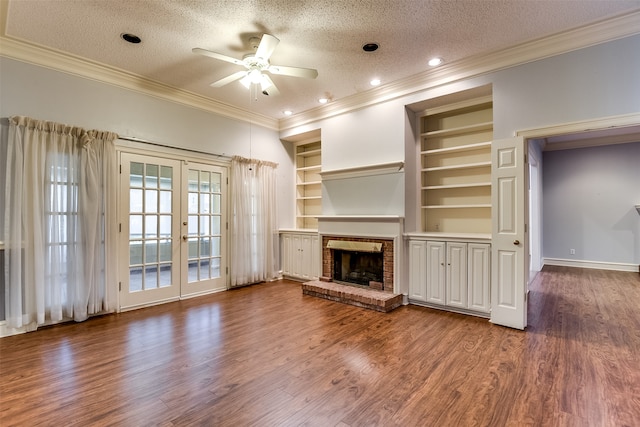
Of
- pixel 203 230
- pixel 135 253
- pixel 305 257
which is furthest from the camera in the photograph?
pixel 305 257

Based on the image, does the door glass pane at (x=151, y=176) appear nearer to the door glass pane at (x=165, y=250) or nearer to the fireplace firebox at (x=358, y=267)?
the door glass pane at (x=165, y=250)

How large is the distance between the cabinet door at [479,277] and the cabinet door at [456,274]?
0.07m

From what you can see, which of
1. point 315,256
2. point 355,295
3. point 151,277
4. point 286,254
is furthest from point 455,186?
point 151,277

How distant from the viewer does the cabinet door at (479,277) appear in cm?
366

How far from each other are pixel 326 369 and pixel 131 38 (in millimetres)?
3901

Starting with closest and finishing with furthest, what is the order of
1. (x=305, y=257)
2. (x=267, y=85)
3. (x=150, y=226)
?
(x=267, y=85) < (x=150, y=226) < (x=305, y=257)

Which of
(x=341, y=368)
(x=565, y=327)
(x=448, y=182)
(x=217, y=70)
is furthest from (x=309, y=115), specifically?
(x=565, y=327)

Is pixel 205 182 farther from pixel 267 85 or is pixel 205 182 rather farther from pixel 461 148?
pixel 461 148

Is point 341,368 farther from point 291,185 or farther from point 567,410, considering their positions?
point 291,185

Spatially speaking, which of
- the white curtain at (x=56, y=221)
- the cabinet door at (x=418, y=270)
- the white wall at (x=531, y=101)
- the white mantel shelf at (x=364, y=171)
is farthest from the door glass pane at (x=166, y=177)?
the cabinet door at (x=418, y=270)

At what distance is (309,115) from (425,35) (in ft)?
8.99

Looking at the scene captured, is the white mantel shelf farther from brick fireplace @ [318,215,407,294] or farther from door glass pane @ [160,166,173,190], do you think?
door glass pane @ [160,166,173,190]

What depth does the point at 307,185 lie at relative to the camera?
658cm

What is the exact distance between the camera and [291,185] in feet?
21.2
